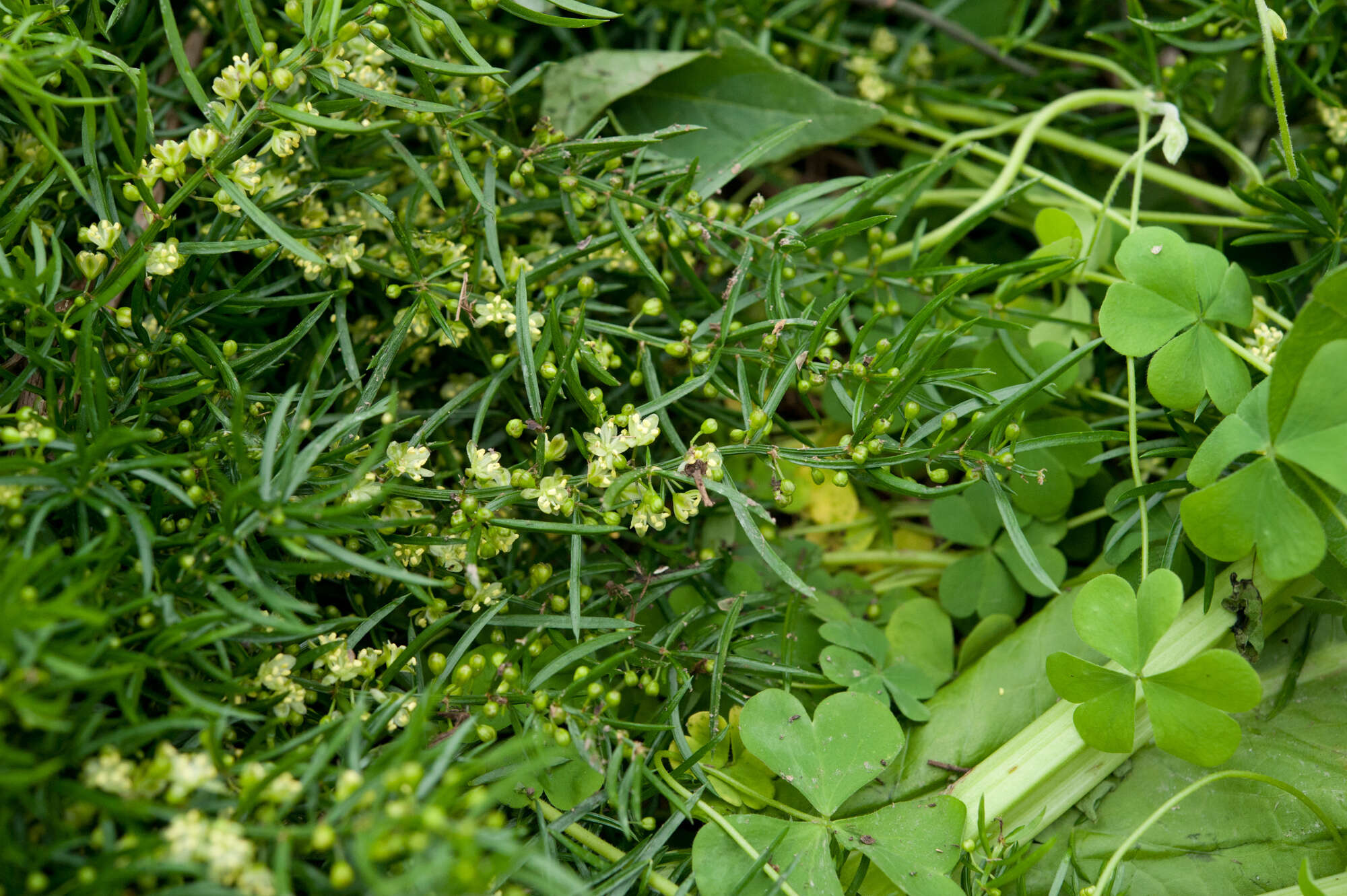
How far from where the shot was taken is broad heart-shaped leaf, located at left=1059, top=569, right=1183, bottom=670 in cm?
98

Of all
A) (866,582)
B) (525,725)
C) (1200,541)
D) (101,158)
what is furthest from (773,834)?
(101,158)

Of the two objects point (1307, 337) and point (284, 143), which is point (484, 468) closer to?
point (284, 143)

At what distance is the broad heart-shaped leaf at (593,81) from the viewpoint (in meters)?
1.33

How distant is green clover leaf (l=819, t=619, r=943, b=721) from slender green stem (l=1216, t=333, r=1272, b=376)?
572 mm

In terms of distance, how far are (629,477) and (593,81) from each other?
29.1 inches

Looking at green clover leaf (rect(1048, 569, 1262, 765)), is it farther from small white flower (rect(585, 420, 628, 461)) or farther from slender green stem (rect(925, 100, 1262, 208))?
slender green stem (rect(925, 100, 1262, 208))

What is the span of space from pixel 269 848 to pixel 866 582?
92cm

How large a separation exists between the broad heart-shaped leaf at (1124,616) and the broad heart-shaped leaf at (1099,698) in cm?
2

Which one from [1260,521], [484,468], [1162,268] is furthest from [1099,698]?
[484,468]

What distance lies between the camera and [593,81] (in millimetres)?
1337

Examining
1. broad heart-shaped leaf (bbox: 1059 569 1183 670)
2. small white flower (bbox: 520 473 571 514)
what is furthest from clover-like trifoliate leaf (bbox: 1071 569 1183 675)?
small white flower (bbox: 520 473 571 514)

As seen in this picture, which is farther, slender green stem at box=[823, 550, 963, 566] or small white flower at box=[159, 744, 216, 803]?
slender green stem at box=[823, 550, 963, 566]

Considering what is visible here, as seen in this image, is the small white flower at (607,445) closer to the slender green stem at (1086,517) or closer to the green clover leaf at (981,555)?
the green clover leaf at (981,555)

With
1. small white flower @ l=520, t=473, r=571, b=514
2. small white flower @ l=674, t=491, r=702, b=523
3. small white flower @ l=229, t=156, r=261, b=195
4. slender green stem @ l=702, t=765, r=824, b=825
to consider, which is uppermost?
small white flower @ l=229, t=156, r=261, b=195
